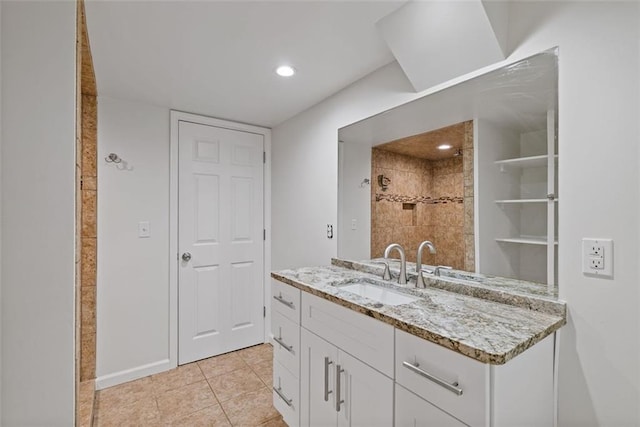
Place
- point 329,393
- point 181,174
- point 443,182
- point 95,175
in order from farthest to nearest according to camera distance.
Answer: point 181,174
point 95,175
point 443,182
point 329,393

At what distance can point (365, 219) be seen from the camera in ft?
6.82

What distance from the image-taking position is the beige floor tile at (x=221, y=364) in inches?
98.0

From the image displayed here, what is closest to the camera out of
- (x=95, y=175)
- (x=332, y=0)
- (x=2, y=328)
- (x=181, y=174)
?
(x=2, y=328)

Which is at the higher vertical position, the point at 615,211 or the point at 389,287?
the point at 615,211

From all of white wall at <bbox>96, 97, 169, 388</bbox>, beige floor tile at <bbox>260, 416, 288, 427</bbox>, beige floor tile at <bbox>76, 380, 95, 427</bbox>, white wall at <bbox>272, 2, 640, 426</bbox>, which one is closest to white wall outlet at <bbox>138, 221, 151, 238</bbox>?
white wall at <bbox>96, 97, 169, 388</bbox>

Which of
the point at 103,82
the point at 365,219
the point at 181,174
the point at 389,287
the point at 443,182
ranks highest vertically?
the point at 103,82

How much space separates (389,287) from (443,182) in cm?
62

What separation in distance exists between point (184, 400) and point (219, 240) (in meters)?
1.23

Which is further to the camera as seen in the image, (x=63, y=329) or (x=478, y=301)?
(x=478, y=301)

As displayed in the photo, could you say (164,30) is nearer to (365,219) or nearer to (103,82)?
(103,82)

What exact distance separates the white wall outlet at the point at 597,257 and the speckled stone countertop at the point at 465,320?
0.19m

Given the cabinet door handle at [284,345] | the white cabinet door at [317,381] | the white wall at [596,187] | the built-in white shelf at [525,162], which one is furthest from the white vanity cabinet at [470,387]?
the cabinet door handle at [284,345]

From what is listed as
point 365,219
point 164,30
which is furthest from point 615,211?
point 164,30

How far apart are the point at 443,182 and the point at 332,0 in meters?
0.99
